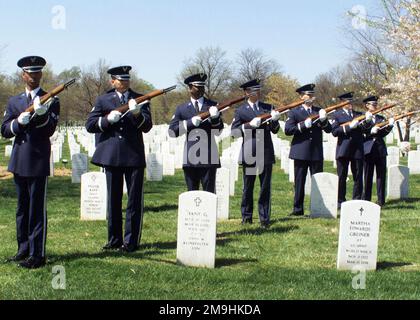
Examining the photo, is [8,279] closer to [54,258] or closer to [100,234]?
[54,258]

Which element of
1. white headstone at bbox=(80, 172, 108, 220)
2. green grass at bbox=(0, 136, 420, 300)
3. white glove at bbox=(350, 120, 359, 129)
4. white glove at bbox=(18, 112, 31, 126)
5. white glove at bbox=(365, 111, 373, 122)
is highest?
white glove at bbox=(365, 111, 373, 122)

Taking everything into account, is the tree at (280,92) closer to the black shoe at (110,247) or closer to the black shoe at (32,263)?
the black shoe at (110,247)

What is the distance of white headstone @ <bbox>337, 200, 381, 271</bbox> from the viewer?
6566 mm

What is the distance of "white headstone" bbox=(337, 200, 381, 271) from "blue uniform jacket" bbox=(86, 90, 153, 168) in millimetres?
2496

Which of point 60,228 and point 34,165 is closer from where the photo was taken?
point 34,165

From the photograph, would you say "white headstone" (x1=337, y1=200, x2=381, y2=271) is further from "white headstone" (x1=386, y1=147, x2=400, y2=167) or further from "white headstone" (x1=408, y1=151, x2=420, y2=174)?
"white headstone" (x1=408, y1=151, x2=420, y2=174)

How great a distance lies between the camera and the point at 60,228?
915 centimetres

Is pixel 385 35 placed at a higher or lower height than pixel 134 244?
higher

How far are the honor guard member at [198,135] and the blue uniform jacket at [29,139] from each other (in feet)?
7.40

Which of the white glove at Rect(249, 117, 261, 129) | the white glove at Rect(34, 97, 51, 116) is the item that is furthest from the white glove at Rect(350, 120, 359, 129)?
the white glove at Rect(34, 97, 51, 116)
